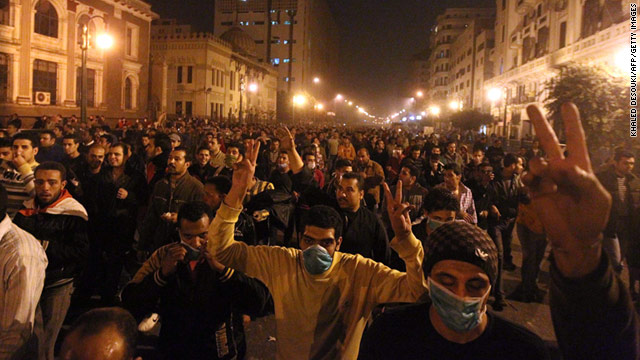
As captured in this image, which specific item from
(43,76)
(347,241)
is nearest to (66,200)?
(347,241)

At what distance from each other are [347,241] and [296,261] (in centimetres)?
131

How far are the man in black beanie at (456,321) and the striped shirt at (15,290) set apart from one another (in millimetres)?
2037

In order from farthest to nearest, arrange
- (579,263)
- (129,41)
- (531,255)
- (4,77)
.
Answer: (129,41), (4,77), (531,255), (579,263)

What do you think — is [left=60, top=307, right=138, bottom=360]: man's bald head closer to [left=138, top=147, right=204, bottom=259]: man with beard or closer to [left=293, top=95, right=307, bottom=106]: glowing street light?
[left=138, top=147, right=204, bottom=259]: man with beard

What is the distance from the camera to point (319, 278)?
10.2ft

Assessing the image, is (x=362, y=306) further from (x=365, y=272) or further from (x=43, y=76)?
(x=43, y=76)

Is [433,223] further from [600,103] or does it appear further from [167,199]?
[600,103]

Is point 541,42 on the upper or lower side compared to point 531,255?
upper

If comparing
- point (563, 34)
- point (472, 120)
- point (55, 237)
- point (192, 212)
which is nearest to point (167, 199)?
point (55, 237)

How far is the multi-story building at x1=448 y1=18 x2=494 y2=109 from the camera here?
66750mm

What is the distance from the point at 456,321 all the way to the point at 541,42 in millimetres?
46606

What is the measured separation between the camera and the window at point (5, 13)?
29156mm

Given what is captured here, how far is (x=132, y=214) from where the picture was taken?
247 inches

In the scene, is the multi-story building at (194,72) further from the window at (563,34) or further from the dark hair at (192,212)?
the dark hair at (192,212)
